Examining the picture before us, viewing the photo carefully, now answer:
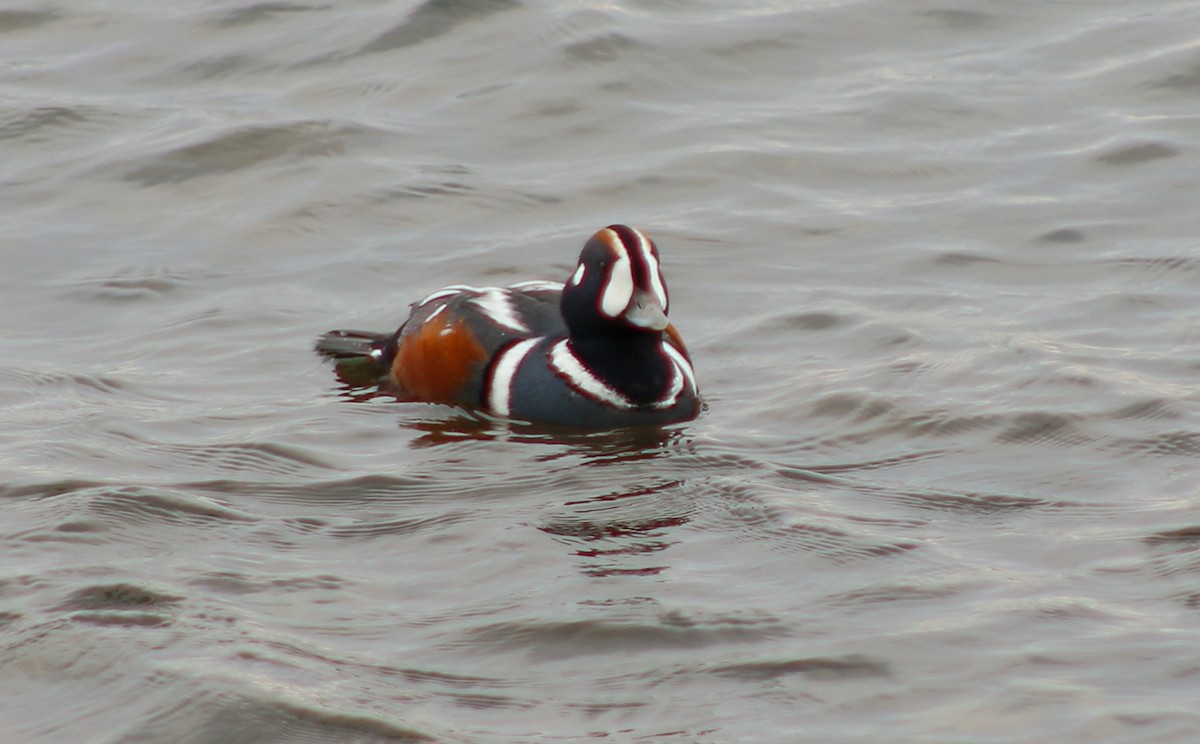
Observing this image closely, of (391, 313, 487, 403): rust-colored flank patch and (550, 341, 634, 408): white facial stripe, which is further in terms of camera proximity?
(391, 313, 487, 403): rust-colored flank patch

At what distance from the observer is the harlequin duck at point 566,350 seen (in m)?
8.00

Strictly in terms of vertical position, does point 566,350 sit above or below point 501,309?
below

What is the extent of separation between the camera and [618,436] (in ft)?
26.3

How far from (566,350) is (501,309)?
507 mm

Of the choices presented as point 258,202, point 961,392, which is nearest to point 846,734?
point 961,392

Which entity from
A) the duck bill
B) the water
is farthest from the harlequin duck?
the water

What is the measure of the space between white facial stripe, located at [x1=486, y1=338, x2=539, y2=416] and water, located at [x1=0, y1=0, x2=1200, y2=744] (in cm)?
19

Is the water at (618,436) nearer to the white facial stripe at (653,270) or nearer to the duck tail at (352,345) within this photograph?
the duck tail at (352,345)

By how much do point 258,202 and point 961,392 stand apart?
510cm

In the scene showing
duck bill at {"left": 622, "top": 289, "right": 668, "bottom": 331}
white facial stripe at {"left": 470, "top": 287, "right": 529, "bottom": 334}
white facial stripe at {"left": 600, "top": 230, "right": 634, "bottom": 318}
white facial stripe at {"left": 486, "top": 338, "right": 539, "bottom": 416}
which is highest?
white facial stripe at {"left": 600, "top": 230, "right": 634, "bottom": 318}

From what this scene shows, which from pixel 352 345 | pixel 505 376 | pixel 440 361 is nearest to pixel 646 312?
pixel 505 376

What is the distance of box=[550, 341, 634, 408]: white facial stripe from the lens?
8.15 m

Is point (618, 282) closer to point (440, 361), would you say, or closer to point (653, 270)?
point (653, 270)

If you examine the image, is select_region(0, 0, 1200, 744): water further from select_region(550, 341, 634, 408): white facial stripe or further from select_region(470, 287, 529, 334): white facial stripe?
select_region(470, 287, 529, 334): white facial stripe
